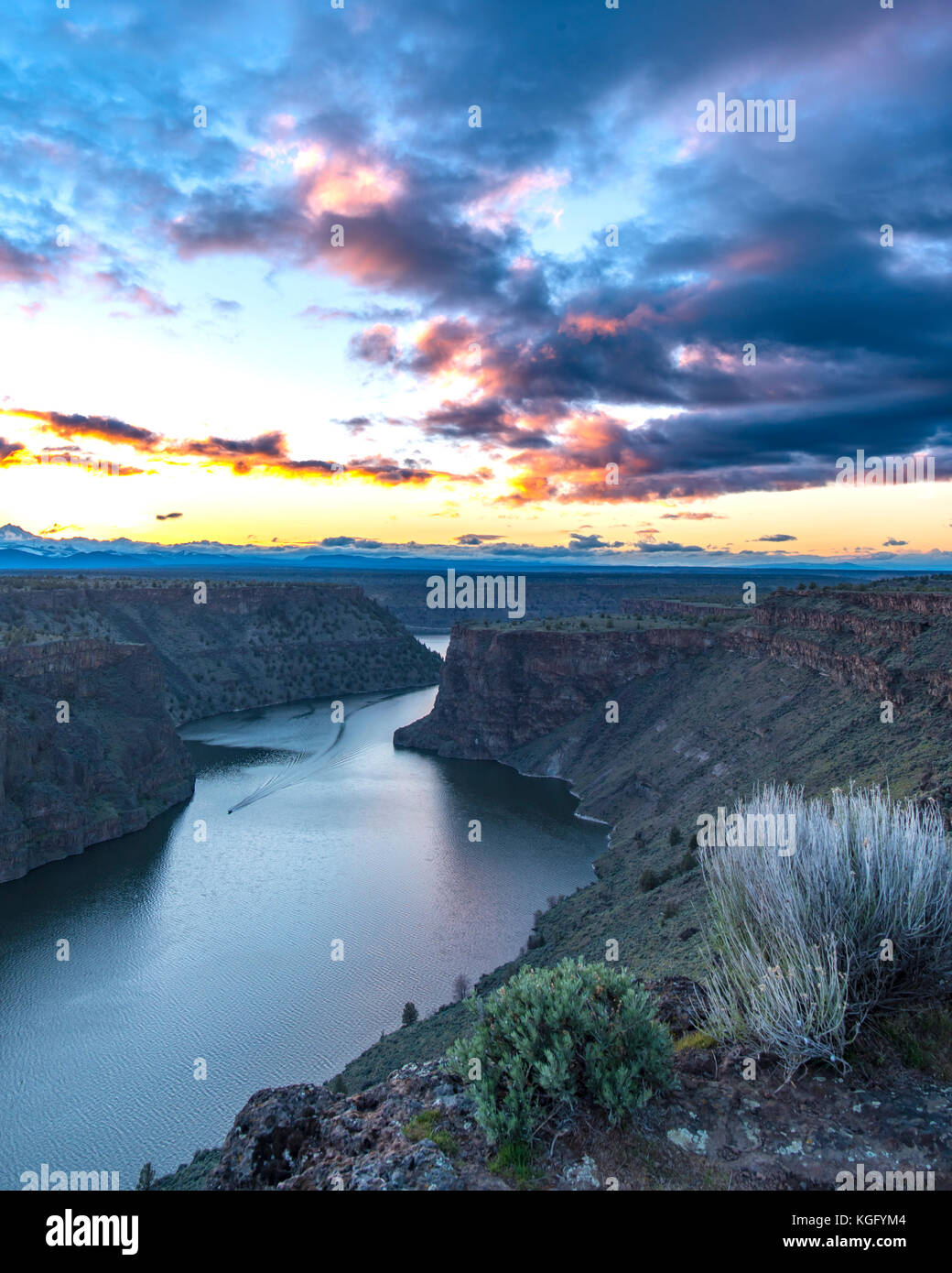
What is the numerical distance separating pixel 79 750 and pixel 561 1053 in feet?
163

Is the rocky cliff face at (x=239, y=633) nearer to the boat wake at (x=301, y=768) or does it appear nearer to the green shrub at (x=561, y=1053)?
the boat wake at (x=301, y=768)

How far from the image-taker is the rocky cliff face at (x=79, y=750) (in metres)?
43.9

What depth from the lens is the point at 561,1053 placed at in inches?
312

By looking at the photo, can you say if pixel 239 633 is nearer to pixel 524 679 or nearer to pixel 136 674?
pixel 136 674

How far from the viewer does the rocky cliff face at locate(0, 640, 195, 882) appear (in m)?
43.9

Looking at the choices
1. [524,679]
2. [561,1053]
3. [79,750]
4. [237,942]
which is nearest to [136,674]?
[79,750]

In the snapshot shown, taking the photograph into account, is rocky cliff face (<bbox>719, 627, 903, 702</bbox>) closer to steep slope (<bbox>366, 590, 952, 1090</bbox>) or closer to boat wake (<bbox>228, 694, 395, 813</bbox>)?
steep slope (<bbox>366, 590, 952, 1090</bbox>)

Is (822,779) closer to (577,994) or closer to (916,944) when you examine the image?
(916,944)

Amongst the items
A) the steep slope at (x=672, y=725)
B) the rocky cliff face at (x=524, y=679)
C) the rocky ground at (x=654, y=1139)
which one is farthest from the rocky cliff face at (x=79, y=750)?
the rocky ground at (x=654, y=1139)

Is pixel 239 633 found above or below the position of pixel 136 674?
above

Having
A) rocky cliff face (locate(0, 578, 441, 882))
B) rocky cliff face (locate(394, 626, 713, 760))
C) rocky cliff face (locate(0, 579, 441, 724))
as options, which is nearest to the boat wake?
rocky cliff face (locate(0, 578, 441, 882))

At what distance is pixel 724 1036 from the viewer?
31.4ft

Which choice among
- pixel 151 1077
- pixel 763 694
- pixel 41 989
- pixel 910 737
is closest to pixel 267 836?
pixel 41 989

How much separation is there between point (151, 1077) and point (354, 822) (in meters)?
29.4
